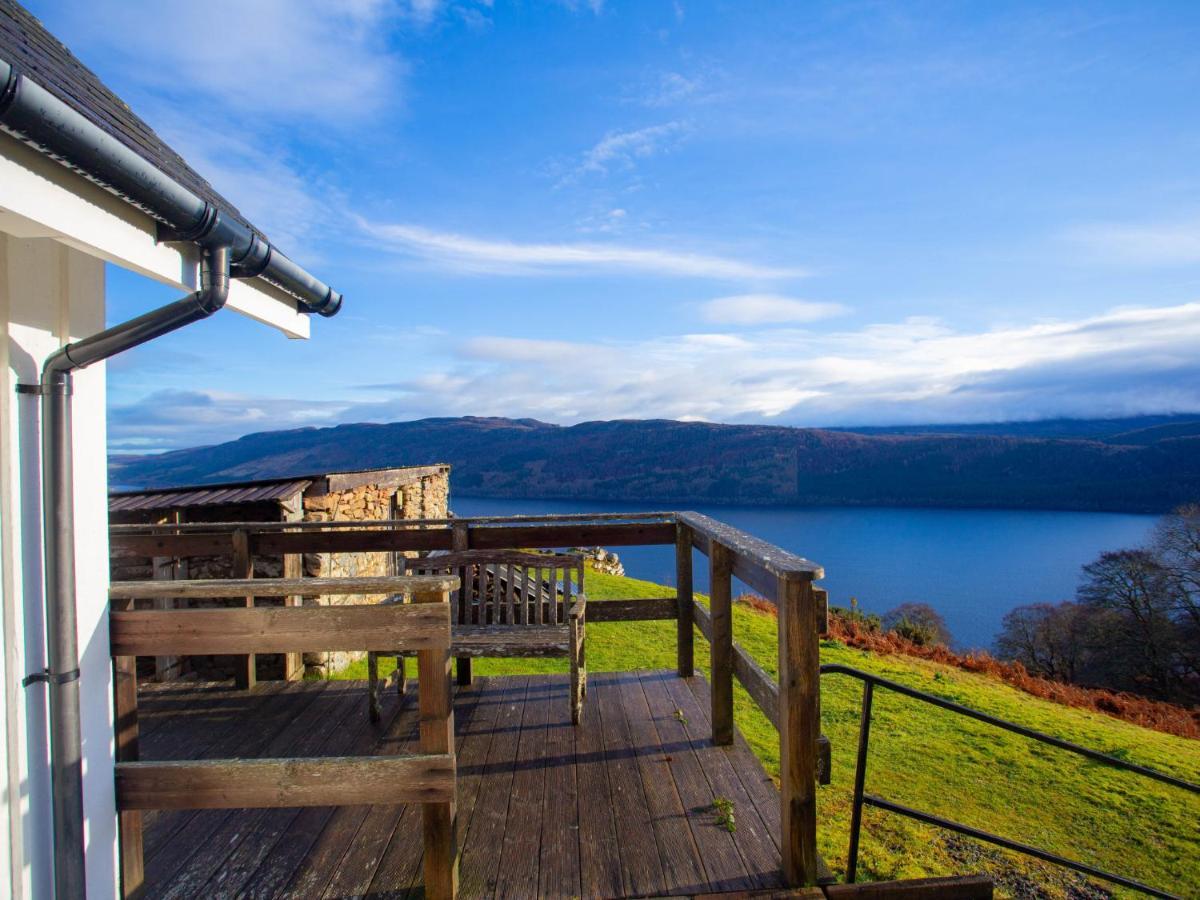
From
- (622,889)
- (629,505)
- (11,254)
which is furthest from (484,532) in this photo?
(629,505)

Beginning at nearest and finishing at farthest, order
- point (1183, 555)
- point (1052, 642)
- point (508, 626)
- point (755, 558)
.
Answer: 1. point (755, 558)
2. point (508, 626)
3. point (1183, 555)
4. point (1052, 642)

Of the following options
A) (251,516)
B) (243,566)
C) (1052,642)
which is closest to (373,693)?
(243,566)

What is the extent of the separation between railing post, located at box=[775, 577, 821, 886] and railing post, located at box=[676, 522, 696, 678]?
1870 mm

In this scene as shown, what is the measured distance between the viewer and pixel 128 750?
224 centimetres

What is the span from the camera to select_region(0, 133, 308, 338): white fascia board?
1447mm

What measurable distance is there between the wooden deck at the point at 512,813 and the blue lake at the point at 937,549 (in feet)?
105

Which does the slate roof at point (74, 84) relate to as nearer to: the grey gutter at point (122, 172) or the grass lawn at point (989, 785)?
the grey gutter at point (122, 172)

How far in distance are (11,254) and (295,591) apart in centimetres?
125

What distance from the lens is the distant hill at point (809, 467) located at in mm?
62969

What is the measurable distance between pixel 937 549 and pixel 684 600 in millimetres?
59727

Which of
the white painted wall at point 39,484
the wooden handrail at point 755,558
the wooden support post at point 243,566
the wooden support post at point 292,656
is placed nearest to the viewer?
the white painted wall at point 39,484

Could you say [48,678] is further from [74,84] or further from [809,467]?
[809,467]

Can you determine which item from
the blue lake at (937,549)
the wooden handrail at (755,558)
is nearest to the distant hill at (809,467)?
the blue lake at (937,549)

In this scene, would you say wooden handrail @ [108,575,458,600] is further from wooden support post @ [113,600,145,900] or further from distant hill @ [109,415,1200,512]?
distant hill @ [109,415,1200,512]
